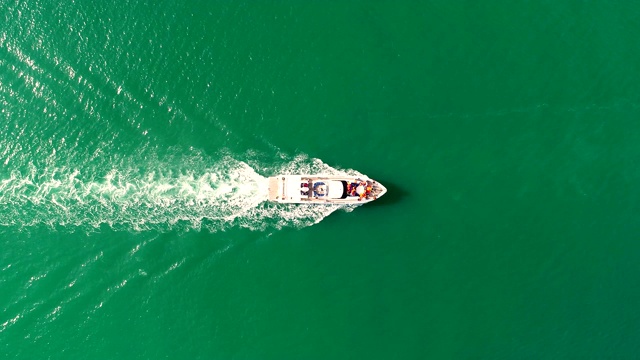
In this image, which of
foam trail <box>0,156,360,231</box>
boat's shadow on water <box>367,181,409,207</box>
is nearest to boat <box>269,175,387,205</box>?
boat's shadow on water <box>367,181,409,207</box>

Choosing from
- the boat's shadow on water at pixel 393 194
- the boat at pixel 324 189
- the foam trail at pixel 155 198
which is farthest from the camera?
the foam trail at pixel 155 198

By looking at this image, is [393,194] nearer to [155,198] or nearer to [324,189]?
[324,189]

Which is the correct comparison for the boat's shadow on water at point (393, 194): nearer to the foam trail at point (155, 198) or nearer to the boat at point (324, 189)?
the boat at point (324, 189)

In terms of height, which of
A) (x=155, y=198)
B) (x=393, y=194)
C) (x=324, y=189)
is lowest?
(x=155, y=198)

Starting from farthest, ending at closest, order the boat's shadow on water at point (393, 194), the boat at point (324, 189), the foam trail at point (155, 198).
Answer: the foam trail at point (155, 198), the boat's shadow on water at point (393, 194), the boat at point (324, 189)

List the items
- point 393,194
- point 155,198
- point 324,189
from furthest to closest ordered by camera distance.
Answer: point 155,198, point 393,194, point 324,189

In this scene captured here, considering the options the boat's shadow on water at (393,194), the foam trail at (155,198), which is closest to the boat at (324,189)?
the boat's shadow on water at (393,194)

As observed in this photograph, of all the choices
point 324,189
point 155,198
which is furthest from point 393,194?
point 155,198

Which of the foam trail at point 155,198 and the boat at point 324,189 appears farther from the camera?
the foam trail at point 155,198

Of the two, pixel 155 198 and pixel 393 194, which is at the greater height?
pixel 393 194

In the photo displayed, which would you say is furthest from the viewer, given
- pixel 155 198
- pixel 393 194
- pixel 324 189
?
pixel 155 198

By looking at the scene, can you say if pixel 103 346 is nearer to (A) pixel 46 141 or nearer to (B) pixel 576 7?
(A) pixel 46 141
